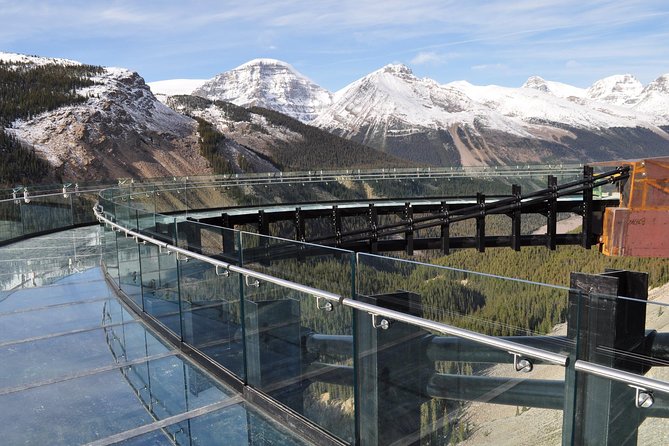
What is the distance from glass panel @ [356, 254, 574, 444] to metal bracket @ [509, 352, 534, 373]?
5 centimetres

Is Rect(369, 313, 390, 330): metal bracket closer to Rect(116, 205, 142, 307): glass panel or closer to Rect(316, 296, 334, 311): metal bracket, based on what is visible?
Rect(316, 296, 334, 311): metal bracket

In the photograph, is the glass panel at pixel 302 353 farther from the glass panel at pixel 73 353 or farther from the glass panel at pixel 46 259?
the glass panel at pixel 46 259

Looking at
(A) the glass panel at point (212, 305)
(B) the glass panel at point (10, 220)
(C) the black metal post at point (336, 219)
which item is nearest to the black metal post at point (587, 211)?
(C) the black metal post at point (336, 219)

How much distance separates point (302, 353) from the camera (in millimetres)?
4711

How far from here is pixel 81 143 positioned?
65875 mm

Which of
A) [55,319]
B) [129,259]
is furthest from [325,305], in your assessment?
[129,259]

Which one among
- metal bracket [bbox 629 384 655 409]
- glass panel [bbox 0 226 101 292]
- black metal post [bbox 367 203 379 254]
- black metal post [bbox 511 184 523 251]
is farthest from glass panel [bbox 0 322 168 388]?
black metal post [bbox 511 184 523 251]

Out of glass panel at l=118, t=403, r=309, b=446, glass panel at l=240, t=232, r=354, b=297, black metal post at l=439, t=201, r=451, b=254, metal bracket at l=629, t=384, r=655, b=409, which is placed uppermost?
glass panel at l=240, t=232, r=354, b=297

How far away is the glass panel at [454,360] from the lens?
308 cm

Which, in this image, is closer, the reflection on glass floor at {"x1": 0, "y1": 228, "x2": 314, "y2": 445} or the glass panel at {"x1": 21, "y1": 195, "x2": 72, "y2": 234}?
the reflection on glass floor at {"x1": 0, "y1": 228, "x2": 314, "y2": 445}

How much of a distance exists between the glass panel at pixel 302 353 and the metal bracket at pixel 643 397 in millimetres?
2047

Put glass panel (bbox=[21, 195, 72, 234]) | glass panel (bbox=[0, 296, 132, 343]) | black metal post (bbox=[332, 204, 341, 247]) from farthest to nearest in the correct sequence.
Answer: black metal post (bbox=[332, 204, 341, 247]), glass panel (bbox=[21, 195, 72, 234]), glass panel (bbox=[0, 296, 132, 343])

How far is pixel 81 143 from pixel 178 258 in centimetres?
6606

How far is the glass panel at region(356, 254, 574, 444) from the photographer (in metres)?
3.08
